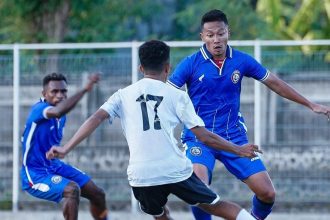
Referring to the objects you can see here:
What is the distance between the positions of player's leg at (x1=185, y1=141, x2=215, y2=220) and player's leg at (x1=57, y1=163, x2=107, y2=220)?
1851 mm

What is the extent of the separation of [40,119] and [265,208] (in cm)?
254

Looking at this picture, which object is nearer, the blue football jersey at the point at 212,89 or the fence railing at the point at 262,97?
the blue football jersey at the point at 212,89

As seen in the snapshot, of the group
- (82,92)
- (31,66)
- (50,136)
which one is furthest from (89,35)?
(82,92)

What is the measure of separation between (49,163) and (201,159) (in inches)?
85.6

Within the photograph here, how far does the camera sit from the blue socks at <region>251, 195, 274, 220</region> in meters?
12.1

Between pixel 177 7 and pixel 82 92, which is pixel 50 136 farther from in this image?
pixel 177 7

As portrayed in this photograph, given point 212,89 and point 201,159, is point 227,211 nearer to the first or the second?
point 201,159

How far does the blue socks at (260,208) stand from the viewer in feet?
39.7

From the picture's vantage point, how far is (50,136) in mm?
13156

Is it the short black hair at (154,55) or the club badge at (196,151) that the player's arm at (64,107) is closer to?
the club badge at (196,151)

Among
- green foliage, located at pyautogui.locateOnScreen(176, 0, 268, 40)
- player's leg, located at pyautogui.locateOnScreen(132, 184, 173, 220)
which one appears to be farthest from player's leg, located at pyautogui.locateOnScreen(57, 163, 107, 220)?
green foliage, located at pyautogui.locateOnScreen(176, 0, 268, 40)

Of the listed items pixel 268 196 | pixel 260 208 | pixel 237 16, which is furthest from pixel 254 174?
pixel 237 16

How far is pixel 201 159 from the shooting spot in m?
11.8

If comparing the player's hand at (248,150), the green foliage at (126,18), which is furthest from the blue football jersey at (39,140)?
the green foliage at (126,18)
